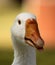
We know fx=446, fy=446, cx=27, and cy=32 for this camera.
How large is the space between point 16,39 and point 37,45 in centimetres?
34

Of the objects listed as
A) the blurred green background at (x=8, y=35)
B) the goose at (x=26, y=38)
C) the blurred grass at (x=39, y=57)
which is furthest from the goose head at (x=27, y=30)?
the blurred grass at (x=39, y=57)

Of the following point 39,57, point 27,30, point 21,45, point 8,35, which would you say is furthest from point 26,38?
point 8,35

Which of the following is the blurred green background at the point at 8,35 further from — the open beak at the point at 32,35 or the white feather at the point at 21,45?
the open beak at the point at 32,35

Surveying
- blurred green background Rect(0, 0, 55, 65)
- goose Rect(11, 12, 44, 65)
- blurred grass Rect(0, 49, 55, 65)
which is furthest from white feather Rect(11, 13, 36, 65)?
blurred grass Rect(0, 49, 55, 65)

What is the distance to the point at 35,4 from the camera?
12148mm

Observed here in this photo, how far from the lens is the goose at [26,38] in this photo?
3.04 meters

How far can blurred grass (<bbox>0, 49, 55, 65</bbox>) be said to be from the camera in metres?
8.13

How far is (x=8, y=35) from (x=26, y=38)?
7937 mm

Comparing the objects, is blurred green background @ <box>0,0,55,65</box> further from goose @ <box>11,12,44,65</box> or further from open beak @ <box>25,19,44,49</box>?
open beak @ <box>25,19,44,49</box>

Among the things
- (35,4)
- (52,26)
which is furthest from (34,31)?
(35,4)

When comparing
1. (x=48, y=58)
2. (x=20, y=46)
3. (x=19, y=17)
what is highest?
(x=19, y=17)

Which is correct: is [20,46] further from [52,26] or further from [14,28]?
[52,26]

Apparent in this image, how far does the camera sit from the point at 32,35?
3068 millimetres

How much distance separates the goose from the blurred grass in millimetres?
4515
